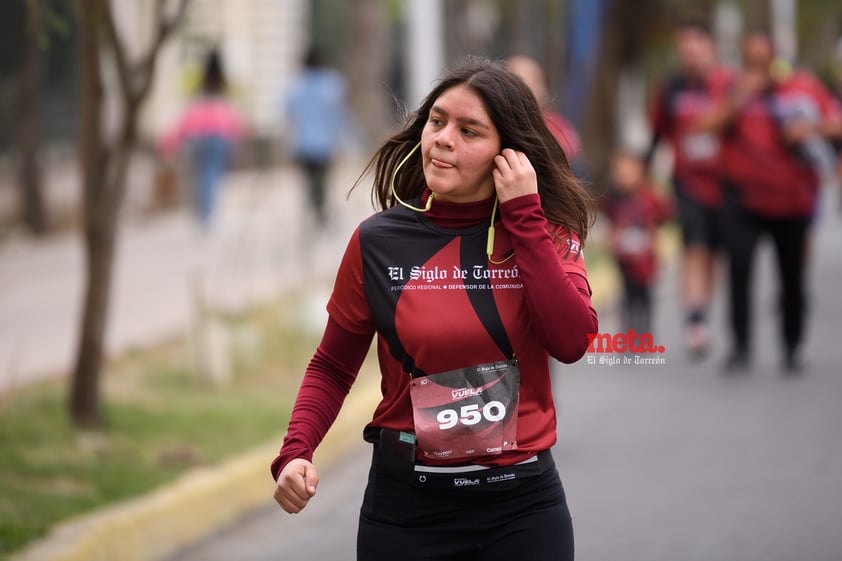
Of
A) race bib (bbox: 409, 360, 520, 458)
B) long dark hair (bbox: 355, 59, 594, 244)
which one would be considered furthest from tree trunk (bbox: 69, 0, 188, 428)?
race bib (bbox: 409, 360, 520, 458)

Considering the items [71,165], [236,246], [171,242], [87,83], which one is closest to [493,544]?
[87,83]

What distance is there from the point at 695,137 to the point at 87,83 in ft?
15.5

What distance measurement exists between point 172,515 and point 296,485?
316 cm

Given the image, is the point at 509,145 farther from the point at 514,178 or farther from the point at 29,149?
the point at 29,149

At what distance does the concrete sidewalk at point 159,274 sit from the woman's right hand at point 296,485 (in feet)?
17.4

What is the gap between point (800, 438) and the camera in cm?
795

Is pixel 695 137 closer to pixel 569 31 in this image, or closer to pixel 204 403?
pixel 204 403

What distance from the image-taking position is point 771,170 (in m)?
9.48

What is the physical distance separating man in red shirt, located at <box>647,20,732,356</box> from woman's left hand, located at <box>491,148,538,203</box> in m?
7.21

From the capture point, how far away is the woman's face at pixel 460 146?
10.8 ft

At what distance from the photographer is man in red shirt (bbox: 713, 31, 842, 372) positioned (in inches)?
372

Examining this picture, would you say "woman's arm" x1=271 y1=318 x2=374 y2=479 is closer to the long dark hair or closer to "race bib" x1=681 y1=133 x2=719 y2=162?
the long dark hair

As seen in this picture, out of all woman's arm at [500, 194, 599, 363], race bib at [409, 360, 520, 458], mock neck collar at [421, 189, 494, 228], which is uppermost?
mock neck collar at [421, 189, 494, 228]

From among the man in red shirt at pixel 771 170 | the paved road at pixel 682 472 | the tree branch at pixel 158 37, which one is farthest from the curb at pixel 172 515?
the man in red shirt at pixel 771 170
